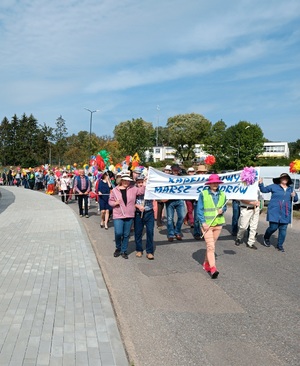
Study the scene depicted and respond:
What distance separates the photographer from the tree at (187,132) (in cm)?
8419

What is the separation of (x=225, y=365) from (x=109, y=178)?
958cm

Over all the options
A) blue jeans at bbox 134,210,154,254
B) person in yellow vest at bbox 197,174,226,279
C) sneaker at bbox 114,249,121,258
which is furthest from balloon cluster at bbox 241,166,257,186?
sneaker at bbox 114,249,121,258

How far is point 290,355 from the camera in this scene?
379cm

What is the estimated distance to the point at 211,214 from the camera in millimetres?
6500

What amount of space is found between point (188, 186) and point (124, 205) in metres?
2.09

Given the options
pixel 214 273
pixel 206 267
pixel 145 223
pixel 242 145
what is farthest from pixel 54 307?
pixel 242 145

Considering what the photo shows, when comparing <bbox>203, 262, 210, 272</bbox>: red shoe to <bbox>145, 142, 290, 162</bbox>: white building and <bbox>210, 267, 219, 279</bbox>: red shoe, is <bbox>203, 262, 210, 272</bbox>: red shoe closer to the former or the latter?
<bbox>210, 267, 219, 279</bbox>: red shoe

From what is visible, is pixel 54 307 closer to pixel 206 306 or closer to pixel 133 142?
pixel 206 306

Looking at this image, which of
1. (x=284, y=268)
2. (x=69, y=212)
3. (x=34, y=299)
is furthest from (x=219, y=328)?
(x=69, y=212)

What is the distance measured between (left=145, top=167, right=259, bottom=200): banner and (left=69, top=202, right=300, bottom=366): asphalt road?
1.28 m

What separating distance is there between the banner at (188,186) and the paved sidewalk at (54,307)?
209 centimetres

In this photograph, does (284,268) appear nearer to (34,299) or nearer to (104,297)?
(104,297)

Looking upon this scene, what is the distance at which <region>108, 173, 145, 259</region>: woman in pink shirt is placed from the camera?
762cm

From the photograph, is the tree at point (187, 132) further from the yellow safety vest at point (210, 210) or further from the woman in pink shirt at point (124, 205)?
the yellow safety vest at point (210, 210)
